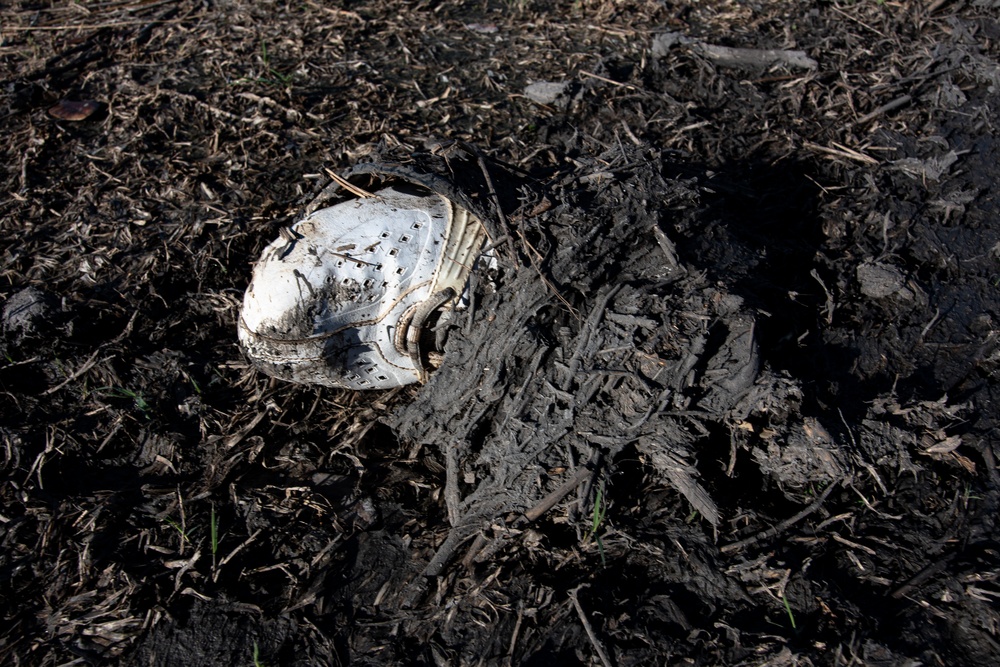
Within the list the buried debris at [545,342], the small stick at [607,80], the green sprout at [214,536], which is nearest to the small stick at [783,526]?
the buried debris at [545,342]

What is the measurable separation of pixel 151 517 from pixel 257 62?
2715 millimetres

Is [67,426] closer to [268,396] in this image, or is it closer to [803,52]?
[268,396]

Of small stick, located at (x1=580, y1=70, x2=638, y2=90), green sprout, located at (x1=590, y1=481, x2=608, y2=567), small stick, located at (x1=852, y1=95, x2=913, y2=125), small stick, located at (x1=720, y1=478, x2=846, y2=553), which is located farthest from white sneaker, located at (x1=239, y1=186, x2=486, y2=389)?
small stick, located at (x1=852, y1=95, x2=913, y2=125)

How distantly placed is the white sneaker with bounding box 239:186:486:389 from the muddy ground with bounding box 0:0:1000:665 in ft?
0.57

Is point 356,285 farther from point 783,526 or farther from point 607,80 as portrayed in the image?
point 607,80

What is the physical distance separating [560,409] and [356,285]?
0.82m

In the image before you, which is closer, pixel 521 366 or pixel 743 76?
pixel 521 366

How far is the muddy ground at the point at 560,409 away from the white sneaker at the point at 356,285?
0.57ft

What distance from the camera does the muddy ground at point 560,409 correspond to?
7.01 ft

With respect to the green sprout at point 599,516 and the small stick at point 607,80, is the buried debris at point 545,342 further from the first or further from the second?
the small stick at point 607,80

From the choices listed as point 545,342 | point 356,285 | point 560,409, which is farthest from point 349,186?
point 560,409

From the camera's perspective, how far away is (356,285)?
241cm

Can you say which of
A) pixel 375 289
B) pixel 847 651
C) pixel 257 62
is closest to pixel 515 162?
pixel 375 289

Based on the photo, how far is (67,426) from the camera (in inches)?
104
